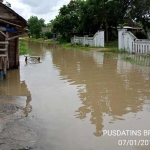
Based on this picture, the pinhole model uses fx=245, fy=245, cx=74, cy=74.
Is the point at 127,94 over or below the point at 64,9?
below

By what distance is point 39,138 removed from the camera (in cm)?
498

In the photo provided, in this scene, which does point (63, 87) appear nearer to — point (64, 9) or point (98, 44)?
point (98, 44)

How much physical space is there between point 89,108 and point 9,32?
7.70 m

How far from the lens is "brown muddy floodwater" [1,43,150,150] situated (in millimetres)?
4930

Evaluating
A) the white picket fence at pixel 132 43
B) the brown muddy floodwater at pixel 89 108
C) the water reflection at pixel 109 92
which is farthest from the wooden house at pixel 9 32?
the white picket fence at pixel 132 43

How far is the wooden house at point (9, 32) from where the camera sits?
11.3 metres

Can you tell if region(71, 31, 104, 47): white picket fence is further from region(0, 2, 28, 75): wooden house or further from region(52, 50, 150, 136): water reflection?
region(0, 2, 28, 75): wooden house

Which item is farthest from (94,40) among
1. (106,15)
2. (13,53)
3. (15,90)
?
(15,90)

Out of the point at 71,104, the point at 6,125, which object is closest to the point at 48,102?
the point at 71,104

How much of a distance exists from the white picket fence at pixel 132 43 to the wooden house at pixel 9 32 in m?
10.6

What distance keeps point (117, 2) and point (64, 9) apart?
49.7 ft

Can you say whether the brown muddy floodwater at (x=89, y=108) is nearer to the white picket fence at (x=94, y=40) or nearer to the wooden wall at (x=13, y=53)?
the wooden wall at (x=13, y=53)

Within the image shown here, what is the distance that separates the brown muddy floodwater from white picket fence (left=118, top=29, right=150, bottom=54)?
8.00m

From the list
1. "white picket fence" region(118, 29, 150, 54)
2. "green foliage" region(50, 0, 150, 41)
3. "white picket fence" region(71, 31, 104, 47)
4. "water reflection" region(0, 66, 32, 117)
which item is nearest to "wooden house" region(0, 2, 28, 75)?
"water reflection" region(0, 66, 32, 117)
